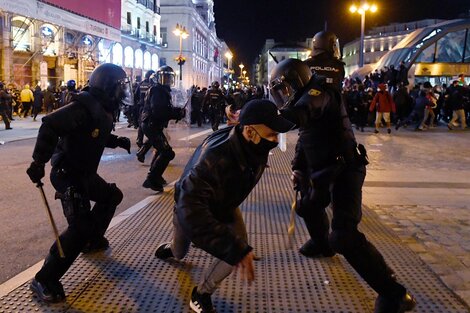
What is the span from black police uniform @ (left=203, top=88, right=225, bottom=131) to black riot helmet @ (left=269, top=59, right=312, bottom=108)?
1565 cm

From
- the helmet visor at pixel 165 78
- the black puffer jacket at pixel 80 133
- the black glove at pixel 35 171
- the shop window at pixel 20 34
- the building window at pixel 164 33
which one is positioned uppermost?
the building window at pixel 164 33

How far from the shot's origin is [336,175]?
11.3 ft

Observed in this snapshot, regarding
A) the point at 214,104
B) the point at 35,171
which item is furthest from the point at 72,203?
the point at 214,104

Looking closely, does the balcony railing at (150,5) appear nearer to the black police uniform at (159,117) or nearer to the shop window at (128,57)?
the shop window at (128,57)

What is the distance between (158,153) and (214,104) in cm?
1266

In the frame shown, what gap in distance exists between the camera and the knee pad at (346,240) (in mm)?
3131

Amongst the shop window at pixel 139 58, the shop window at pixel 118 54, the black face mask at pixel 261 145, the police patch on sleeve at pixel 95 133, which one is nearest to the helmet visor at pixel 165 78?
the police patch on sleeve at pixel 95 133

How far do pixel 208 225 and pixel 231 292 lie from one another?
126cm

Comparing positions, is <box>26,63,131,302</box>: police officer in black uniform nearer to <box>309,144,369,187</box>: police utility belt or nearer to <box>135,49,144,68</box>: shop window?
<box>309,144,369,187</box>: police utility belt

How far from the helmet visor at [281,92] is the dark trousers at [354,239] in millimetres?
659

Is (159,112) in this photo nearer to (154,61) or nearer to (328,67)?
(328,67)

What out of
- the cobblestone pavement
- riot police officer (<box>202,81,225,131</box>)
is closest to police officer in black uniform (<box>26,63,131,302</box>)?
the cobblestone pavement

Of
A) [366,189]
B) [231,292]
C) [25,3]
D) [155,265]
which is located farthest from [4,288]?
[25,3]

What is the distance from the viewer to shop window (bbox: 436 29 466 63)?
86.5 feet
